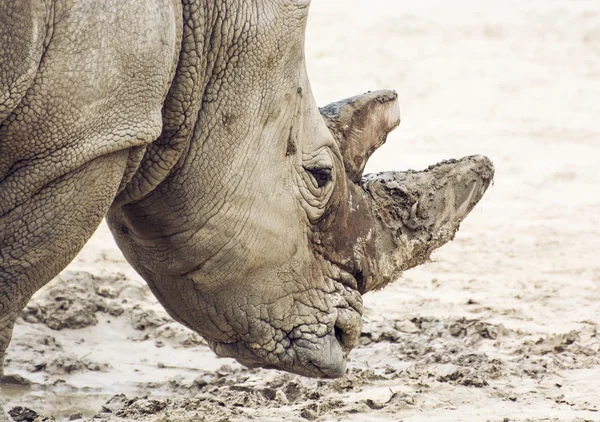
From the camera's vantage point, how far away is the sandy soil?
5109 mm

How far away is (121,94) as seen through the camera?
332 centimetres

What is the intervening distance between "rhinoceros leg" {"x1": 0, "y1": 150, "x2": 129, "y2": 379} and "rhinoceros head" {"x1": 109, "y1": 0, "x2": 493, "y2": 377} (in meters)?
0.38

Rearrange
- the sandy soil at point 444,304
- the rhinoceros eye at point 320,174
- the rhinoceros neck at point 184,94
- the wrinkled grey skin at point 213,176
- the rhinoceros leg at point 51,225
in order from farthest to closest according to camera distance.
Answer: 1. the sandy soil at point 444,304
2. the rhinoceros eye at point 320,174
3. the rhinoceros neck at point 184,94
4. the rhinoceros leg at point 51,225
5. the wrinkled grey skin at point 213,176

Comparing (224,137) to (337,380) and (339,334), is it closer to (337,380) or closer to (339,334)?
(339,334)

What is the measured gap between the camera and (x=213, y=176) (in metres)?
3.72

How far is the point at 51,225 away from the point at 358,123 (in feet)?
4.19

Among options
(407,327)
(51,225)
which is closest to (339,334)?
(51,225)

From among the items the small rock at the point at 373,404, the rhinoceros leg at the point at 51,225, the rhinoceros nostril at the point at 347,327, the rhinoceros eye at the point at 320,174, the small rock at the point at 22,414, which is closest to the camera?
the rhinoceros leg at the point at 51,225

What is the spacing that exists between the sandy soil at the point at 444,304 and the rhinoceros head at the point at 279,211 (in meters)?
0.85

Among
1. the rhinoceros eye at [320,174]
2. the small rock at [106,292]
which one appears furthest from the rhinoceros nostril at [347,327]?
the small rock at [106,292]

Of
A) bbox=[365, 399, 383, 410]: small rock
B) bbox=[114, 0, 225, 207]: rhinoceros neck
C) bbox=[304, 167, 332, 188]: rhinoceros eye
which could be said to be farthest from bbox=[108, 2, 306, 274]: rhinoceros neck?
bbox=[365, 399, 383, 410]: small rock

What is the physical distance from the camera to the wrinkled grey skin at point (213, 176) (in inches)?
126

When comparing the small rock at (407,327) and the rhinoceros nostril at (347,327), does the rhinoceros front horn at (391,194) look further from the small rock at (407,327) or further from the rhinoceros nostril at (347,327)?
the small rock at (407,327)

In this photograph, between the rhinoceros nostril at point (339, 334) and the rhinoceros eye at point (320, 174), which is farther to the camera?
the rhinoceros nostril at point (339, 334)
